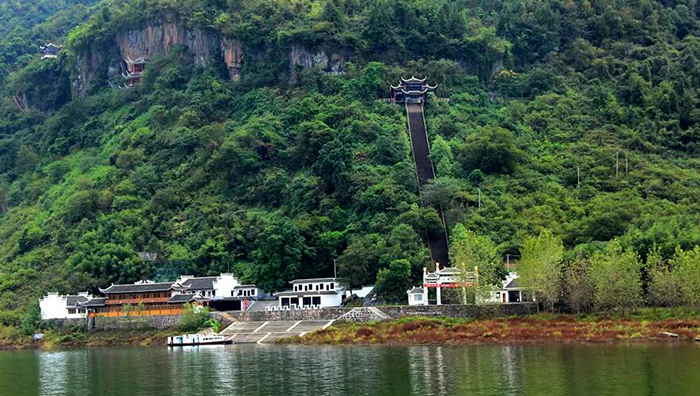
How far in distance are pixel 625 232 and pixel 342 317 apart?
22.3 m

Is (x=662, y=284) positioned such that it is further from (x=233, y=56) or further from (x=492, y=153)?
(x=233, y=56)

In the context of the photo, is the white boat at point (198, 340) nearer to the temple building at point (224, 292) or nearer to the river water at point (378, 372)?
the river water at point (378, 372)

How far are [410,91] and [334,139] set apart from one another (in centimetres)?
1318

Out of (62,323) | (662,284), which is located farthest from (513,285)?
(62,323)

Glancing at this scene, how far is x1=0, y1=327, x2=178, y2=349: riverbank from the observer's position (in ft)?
270

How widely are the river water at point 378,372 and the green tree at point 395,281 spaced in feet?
35.0

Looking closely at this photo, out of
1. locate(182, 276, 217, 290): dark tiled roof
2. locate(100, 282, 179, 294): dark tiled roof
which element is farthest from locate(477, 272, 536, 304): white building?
locate(100, 282, 179, 294): dark tiled roof

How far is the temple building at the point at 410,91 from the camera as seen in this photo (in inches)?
4198

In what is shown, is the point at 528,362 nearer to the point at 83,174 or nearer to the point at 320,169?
the point at 320,169

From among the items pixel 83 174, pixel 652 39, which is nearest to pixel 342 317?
pixel 83 174

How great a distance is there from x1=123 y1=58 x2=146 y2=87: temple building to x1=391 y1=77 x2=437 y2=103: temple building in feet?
113

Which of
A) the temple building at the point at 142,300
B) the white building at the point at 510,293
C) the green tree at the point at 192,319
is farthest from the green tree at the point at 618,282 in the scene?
the temple building at the point at 142,300

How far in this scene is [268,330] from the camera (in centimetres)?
7894

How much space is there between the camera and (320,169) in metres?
95.1
